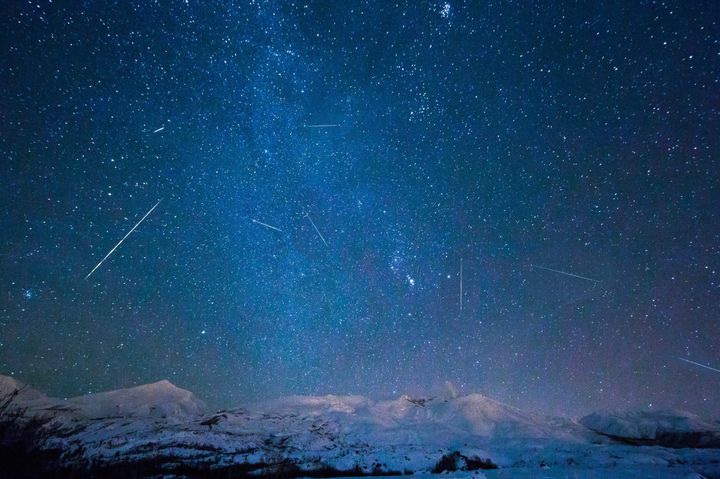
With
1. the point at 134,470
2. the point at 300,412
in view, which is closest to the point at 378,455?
the point at 134,470

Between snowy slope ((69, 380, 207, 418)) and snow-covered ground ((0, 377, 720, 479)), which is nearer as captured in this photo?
snow-covered ground ((0, 377, 720, 479))

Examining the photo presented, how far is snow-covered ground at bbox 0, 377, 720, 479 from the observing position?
29.2 meters

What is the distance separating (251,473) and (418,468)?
16.1 metres

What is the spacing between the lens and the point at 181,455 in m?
32.7

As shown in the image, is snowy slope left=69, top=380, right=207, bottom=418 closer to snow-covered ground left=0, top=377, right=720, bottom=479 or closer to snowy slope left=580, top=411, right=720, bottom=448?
snow-covered ground left=0, top=377, right=720, bottom=479

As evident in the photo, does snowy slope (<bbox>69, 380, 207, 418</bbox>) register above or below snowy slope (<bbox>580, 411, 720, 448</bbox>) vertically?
below

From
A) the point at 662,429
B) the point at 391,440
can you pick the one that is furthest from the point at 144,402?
the point at 662,429

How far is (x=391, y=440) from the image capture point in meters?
49.6

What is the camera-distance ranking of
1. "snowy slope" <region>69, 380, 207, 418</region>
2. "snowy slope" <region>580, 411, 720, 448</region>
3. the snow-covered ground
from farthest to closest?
"snowy slope" <region>69, 380, 207, 418</region>, "snowy slope" <region>580, 411, 720, 448</region>, the snow-covered ground

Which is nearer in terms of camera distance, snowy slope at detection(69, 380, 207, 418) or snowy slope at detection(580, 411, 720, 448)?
snowy slope at detection(580, 411, 720, 448)

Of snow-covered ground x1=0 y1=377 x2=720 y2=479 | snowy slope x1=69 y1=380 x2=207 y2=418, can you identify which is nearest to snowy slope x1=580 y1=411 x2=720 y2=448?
snow-covered ground x1=0 y1=377 x2=720 y2=479

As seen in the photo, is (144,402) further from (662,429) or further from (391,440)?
(662,429)

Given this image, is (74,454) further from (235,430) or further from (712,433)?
(712,433)

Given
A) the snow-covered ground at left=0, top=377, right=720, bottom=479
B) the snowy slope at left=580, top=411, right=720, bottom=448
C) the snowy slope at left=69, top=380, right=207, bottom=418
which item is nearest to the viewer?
the snow-covered ground at left=0, top=377, right=720, bottom=479
